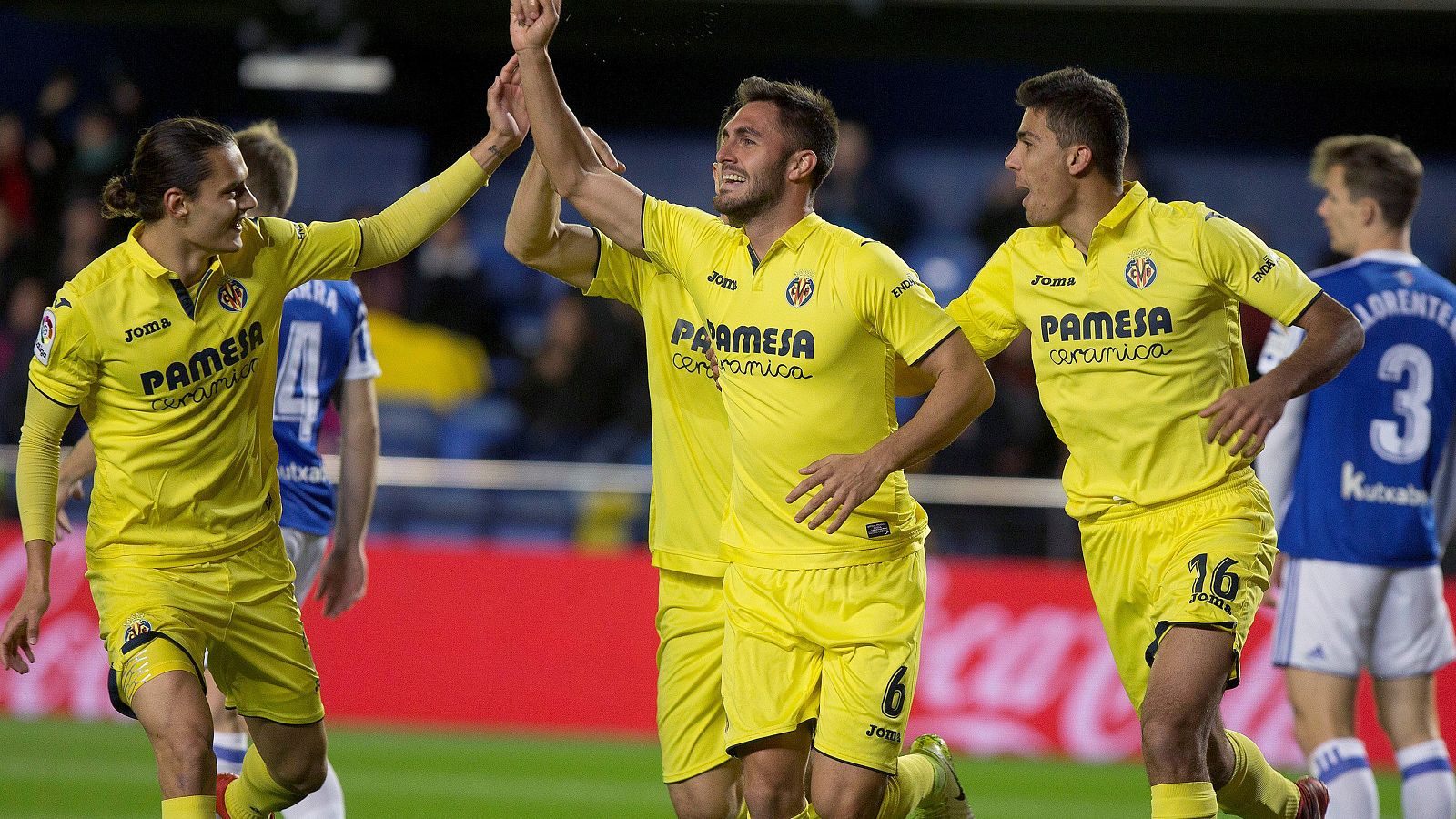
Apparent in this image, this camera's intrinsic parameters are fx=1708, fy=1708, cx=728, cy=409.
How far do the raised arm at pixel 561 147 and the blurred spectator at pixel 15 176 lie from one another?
32.7 ft

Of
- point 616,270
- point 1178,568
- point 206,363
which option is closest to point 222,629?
point 206,363

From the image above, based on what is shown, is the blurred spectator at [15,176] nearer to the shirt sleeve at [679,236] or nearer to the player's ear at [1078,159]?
the shirt sleeve at [679,236]

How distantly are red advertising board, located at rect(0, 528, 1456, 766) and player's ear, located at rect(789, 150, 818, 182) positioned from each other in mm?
4866

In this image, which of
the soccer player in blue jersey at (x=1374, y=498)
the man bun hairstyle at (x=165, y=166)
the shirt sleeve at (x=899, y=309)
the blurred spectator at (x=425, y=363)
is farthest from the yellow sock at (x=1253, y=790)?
the blurred spectator at (x=425, y=363)

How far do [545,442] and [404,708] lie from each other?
2.18m

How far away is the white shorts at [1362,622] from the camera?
593 centimetres

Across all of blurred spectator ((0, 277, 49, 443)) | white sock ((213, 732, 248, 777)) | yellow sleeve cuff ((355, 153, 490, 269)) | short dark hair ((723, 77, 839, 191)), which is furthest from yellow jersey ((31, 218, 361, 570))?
blurred spectator ((0, 277, 49, 443))

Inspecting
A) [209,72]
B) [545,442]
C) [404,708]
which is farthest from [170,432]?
[209,72]

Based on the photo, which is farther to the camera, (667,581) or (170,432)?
(667,581)

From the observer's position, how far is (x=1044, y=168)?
503 centimetres

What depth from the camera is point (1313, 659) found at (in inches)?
233

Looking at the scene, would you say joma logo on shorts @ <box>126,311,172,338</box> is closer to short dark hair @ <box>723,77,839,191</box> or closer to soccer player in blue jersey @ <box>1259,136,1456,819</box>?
short dark hair @ <box>723,77,839,191</box>

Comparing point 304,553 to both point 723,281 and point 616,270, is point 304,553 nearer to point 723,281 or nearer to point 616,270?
point 616,270

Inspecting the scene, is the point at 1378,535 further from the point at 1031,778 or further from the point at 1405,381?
the point at 1031,778
